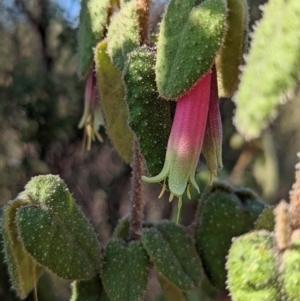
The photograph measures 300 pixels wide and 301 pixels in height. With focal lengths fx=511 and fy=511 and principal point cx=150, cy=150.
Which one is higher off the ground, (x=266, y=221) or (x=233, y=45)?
(x=233, y=45)

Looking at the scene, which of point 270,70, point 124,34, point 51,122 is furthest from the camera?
point 51,122

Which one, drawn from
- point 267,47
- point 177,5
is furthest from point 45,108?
point 267,47

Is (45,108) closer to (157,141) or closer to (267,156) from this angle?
(267,156)

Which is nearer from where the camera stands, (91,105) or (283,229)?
(283,229)

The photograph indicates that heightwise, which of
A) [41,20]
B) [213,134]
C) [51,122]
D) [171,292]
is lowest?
[51,122]

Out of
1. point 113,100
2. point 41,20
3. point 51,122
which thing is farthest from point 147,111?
point 41,20

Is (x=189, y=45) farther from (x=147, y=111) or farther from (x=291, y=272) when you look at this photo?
(x=291, y=272)

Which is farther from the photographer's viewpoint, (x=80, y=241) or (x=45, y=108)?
(x=45, y=108)

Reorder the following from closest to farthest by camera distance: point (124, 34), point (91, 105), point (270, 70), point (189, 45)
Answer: point (270, 70) → point (189, 45) → point (124, 34) → point (91, 105)
